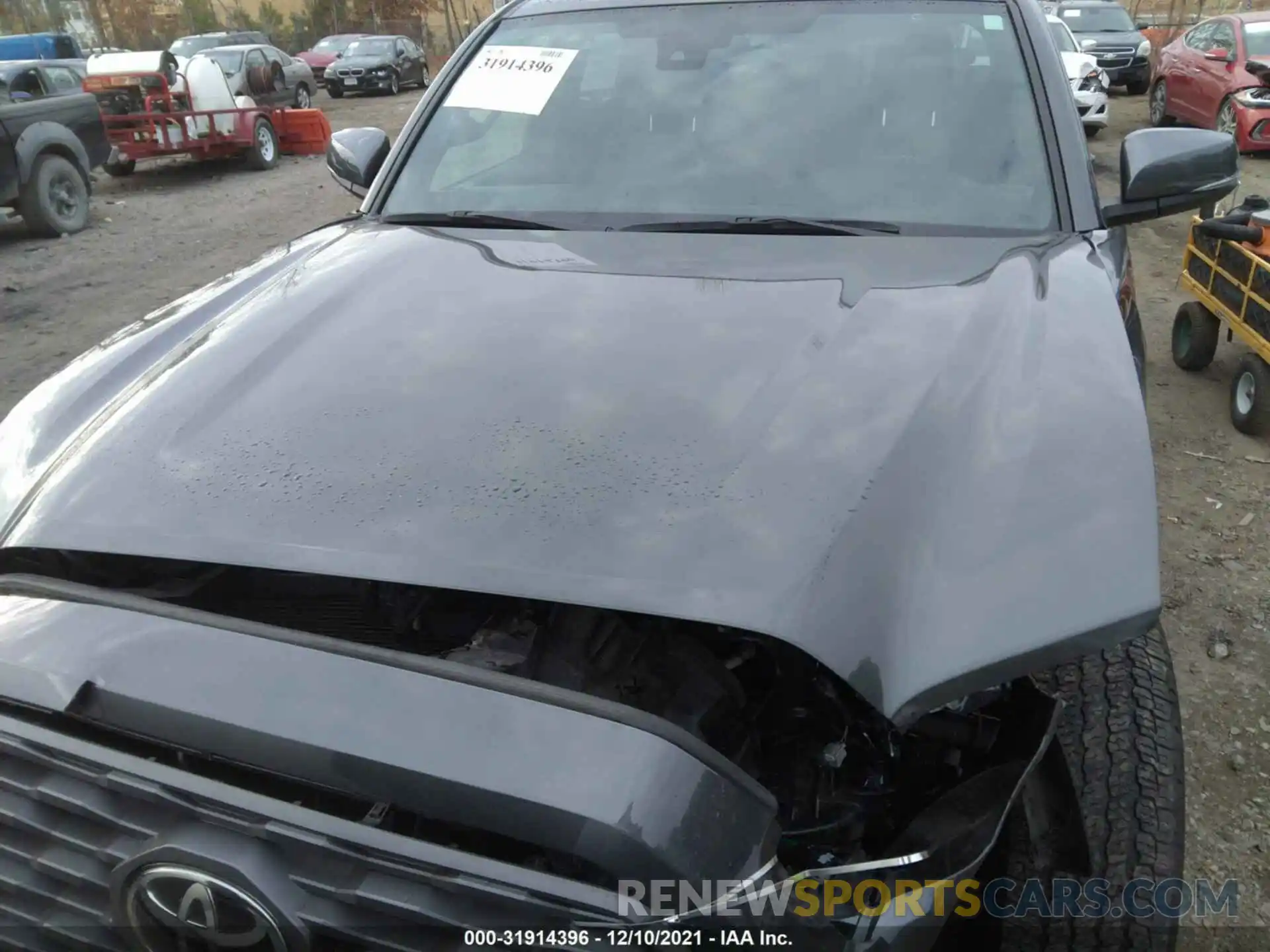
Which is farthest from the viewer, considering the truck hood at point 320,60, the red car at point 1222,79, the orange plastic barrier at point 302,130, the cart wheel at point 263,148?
the truck hood at point 320,60

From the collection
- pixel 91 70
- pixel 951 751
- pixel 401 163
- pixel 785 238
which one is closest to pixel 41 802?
pixel 951 751

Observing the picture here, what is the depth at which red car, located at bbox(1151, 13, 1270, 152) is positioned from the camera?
9.45 metres

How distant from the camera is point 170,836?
1.09 m

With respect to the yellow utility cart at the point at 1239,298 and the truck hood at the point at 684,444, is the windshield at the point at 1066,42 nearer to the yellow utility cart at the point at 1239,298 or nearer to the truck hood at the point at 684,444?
the yellow utility cart at the point at 1239,298

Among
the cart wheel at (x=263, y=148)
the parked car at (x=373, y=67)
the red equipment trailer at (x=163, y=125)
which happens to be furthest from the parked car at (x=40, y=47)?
the cart wheel at (x=263, y=148)

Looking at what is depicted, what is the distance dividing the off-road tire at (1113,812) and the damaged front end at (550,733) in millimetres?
190

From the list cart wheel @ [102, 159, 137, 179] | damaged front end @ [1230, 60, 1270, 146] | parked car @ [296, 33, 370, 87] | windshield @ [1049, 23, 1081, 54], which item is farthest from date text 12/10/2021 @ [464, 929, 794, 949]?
parked car @ [296, 33, 370, 87]

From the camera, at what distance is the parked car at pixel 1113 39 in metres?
14.1

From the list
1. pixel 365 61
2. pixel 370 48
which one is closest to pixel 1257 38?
pixel 365 61

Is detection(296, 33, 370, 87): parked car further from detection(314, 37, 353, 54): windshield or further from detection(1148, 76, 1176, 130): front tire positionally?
detection(1148, 76, 1176, 130): front tire

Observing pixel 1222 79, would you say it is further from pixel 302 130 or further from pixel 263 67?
pixel 263 67

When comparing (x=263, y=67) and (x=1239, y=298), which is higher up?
(x=263, y=67)

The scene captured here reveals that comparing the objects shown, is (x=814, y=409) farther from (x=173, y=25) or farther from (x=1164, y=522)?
(x=173, y=25)

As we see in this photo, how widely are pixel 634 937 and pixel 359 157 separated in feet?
8.41
